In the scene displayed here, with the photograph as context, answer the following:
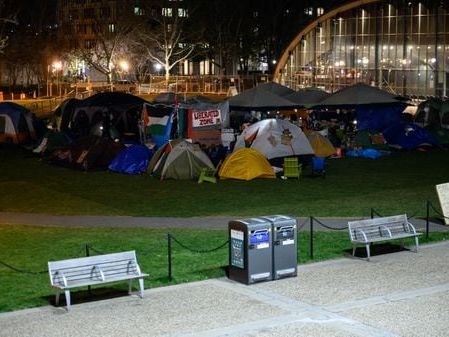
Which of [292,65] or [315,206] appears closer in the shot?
[315,206]

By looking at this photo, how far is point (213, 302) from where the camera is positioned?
37.3 feet

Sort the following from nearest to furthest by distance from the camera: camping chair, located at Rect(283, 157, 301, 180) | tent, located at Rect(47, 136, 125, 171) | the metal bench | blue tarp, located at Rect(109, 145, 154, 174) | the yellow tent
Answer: the metal bench → camping chair, located at Rect(283, 157, 301, 180) → blue tarp, located at Rect(109, 145, 154, 174) → tent, located at Rect(47, 136, 125, 171) → the yellow tent

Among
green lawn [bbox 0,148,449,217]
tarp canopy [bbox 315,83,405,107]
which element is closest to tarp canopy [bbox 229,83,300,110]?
tarp canopy [bbox 315,83,405,107]

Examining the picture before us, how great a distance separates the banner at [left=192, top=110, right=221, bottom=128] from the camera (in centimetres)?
A: 2973

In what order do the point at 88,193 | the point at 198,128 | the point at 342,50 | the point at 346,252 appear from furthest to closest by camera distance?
the point at 342,50, the point at 198,128, the point at 88,193, the point at 346,252

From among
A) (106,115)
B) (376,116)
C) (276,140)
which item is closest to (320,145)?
(276,140)

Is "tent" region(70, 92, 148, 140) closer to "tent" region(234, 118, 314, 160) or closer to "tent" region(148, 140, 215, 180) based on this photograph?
"tent" region(234, 118, 314, 160)

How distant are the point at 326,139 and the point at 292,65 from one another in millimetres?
34783

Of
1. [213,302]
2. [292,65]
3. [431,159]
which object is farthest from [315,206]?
[292,65]

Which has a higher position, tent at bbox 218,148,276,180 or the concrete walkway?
tent at bbox 218,148,276,180

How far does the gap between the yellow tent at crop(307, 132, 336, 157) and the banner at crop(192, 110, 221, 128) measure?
3.89 m

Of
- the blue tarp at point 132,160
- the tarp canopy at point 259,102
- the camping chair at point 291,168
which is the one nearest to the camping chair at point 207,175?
the camping chair at point 291,168

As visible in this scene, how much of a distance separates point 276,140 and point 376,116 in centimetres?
1084

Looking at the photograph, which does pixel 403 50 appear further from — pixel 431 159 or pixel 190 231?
pixel 190 231
